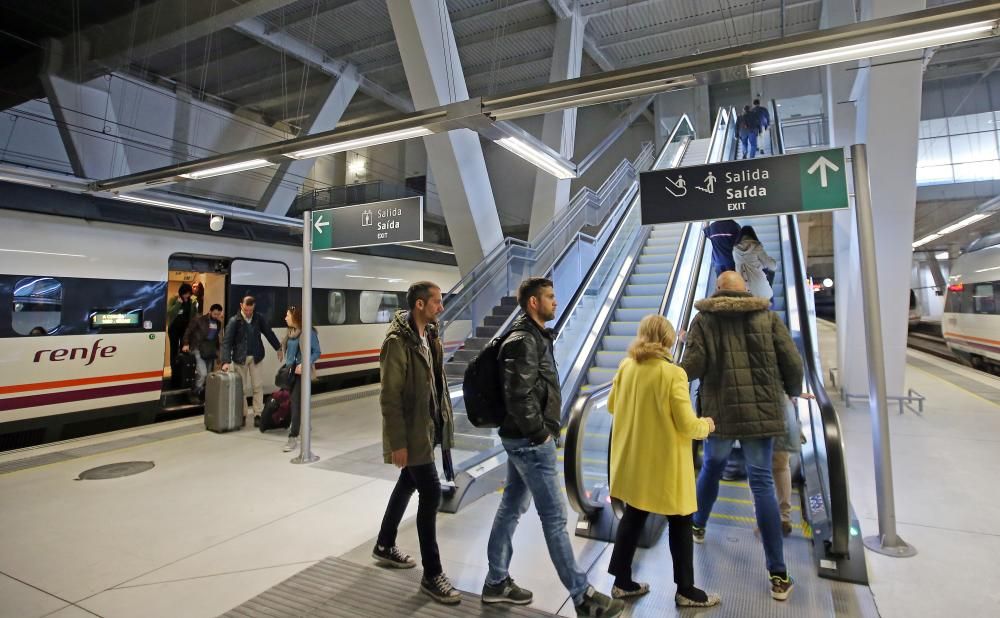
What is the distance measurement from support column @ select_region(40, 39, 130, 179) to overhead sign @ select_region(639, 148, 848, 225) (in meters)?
9.91

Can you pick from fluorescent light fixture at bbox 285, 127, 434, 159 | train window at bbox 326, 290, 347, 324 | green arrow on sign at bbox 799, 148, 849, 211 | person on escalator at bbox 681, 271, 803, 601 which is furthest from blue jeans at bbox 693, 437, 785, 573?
train window at bbox 326, 290, 347, 324

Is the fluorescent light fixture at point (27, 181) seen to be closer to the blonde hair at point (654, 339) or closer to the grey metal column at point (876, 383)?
the blonde hair at point (654, 339)

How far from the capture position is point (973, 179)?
19.5 metres

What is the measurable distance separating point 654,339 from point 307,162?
15.9 m

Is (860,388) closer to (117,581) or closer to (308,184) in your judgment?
(117,581)

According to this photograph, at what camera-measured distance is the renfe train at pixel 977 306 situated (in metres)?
12.2

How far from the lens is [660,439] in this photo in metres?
2.76

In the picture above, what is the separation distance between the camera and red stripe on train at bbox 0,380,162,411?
6.26 metres

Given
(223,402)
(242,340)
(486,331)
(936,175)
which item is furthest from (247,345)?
(936,175)

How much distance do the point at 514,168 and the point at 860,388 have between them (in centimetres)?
1911

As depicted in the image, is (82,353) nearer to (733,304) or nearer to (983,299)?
(733,304)

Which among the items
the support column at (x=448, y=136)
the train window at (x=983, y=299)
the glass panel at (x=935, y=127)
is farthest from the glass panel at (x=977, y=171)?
the support column at (x=448, y=136)

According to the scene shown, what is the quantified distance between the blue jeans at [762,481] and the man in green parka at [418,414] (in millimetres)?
1729

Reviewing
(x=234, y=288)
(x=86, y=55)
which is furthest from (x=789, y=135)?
(x=86, y=55)
